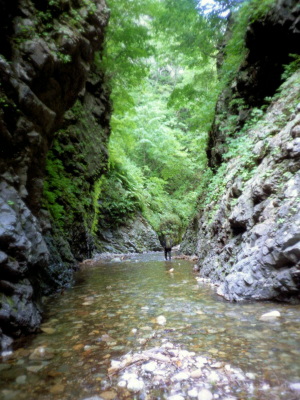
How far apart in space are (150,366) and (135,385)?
289mm

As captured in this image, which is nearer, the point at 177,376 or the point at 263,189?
the point at 177,376

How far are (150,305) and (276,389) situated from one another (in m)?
2.80

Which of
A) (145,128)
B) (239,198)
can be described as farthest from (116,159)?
(239,198)

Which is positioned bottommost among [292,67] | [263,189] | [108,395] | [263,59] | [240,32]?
[108,395]

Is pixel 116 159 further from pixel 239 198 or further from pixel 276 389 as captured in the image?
pixel 276 389

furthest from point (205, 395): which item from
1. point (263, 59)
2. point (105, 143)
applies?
point (105, 143)

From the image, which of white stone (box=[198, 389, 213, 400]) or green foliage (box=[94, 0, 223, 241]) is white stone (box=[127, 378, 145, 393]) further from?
green foliage (box=[94, 0, 223, 241])

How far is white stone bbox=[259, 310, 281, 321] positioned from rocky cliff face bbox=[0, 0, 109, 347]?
3.02 metres

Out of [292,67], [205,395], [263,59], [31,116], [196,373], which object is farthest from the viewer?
[263,59]

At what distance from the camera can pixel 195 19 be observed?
1162 cm

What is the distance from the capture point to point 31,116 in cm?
479

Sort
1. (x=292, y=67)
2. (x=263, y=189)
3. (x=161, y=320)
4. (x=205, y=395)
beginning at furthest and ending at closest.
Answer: (x=292, y=67), (x=263, y=189), (x=161, y=320), (x=205, y=395)

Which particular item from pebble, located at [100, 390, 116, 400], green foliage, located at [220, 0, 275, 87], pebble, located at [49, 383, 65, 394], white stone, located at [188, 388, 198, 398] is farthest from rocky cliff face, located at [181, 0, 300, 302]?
pebble, located at [49, 383, 65, 394]

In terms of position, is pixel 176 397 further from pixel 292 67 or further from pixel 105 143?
pixel 105 143
